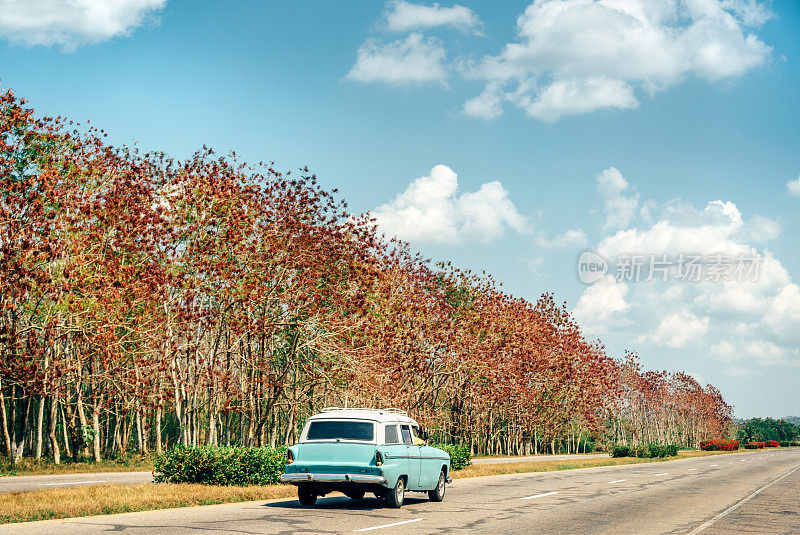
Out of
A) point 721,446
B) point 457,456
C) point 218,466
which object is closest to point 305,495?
point 218,466

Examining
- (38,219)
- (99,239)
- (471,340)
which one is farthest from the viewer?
(471,340)

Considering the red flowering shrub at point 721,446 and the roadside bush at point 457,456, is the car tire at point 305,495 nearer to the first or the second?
the roadside bush at point 457,456

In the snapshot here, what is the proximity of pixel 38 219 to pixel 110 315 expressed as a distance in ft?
13.5

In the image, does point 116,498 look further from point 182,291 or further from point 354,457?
point 182,291

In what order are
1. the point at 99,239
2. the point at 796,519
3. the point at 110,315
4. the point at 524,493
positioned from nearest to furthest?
the point at 796,519 < the point at 524,493 < the point at 110,315 < the point at 99,239

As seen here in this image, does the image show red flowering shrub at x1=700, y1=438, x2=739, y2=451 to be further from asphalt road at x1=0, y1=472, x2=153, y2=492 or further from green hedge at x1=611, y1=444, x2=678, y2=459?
asphalt road at x1=0, y1=472, x2=153, y2=492

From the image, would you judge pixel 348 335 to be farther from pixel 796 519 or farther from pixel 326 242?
pixel 796 519

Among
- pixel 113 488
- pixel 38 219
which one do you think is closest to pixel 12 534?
pixel 113 488

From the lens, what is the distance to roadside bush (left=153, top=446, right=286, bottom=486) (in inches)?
758

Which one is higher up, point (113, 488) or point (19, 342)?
point (19, 342)

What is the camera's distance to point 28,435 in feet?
151

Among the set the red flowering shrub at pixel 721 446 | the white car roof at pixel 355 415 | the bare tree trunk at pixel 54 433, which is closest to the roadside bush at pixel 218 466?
the white car roof at pixel 355 415

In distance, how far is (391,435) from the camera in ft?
54.3

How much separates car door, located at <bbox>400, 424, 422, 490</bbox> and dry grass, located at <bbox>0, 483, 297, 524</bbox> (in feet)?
10.7
